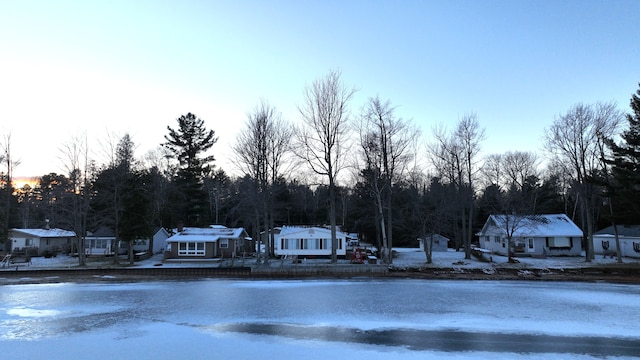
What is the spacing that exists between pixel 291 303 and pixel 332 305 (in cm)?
169

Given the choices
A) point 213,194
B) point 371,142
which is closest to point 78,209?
point 371,142

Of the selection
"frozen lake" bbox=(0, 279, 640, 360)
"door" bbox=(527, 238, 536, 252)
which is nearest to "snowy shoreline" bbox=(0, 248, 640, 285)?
"frozen lake" bbox=(0, 279, 640, 360)

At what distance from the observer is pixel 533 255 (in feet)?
133

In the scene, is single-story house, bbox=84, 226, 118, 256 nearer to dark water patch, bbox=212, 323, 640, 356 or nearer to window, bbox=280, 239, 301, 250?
window, bbox=280, 239, 301, 250

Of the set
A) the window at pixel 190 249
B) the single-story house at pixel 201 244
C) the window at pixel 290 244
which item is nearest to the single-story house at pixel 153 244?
the single-story house at pixel 201 244

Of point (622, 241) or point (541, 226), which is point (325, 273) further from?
point (622, 241)

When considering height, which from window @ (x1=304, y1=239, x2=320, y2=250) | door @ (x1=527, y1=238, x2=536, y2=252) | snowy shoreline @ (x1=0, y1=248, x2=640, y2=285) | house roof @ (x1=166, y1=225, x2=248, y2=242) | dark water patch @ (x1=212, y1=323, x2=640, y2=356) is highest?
house roof @ (x1=166, y1=225, x2=248, y2=242)

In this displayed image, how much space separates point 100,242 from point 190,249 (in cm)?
1350

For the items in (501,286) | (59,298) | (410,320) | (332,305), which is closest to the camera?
(410,320)

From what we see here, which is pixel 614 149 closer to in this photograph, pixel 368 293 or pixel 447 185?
pixel 447 185

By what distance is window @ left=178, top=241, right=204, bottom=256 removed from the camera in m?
38.3

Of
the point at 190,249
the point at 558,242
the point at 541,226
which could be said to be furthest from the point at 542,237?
the point at 190,249

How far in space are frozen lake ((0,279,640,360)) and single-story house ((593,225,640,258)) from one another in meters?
23.9

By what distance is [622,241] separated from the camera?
4112cm
